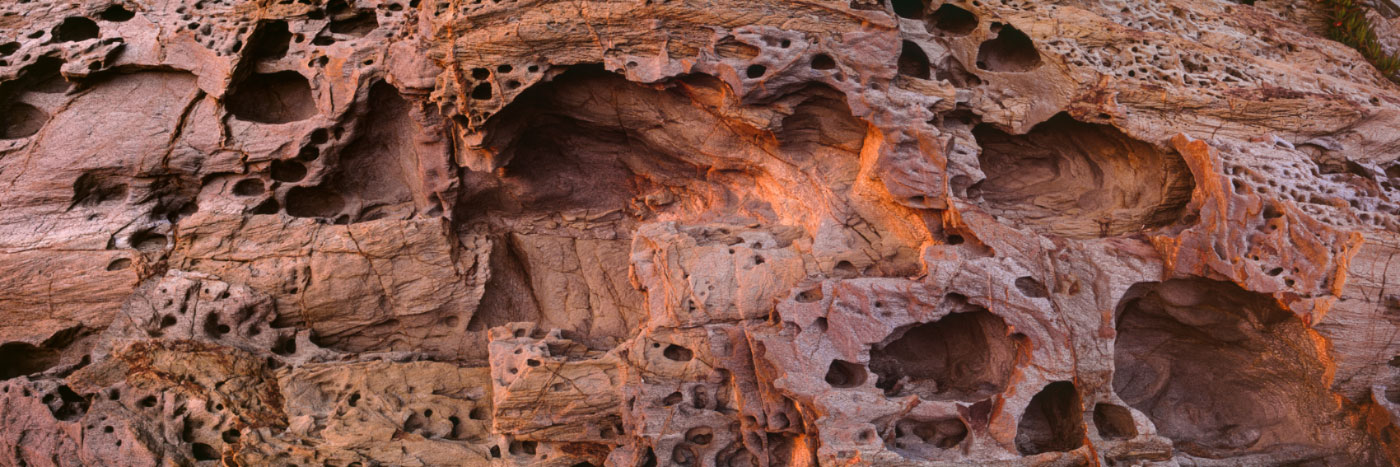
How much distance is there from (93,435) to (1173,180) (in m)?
7.48

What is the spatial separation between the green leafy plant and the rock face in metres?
0.20

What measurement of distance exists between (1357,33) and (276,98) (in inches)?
336

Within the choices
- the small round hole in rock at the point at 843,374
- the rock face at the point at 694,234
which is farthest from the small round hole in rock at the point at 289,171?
the small round hole in rock at the point at 843,374

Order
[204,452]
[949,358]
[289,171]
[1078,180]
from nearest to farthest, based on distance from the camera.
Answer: [949,358], [204,452], [1078,180], [289,171]

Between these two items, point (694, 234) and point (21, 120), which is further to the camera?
point (21, 120)

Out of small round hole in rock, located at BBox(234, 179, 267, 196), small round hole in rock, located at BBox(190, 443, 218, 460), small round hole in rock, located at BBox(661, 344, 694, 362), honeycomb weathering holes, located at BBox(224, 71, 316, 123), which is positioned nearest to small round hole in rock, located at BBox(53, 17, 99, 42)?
honeycomb weathering holes, located at BBox(224, 71, 316, 123)

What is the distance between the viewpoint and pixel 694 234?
20.2ft

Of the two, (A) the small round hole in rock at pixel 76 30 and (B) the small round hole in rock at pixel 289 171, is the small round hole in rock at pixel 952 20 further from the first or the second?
(A) the small round hole in rock at pixel 76 30

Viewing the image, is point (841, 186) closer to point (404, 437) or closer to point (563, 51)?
point (563, 51)

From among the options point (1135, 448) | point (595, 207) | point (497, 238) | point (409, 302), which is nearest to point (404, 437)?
point (409, 302)

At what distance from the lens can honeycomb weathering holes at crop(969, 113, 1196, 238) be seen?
6.04 meters

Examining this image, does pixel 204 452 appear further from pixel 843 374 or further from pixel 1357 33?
pixel 1357 33

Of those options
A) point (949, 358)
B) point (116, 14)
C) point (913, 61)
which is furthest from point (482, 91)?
point (949, 358)

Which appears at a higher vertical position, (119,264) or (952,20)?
(952,20)
